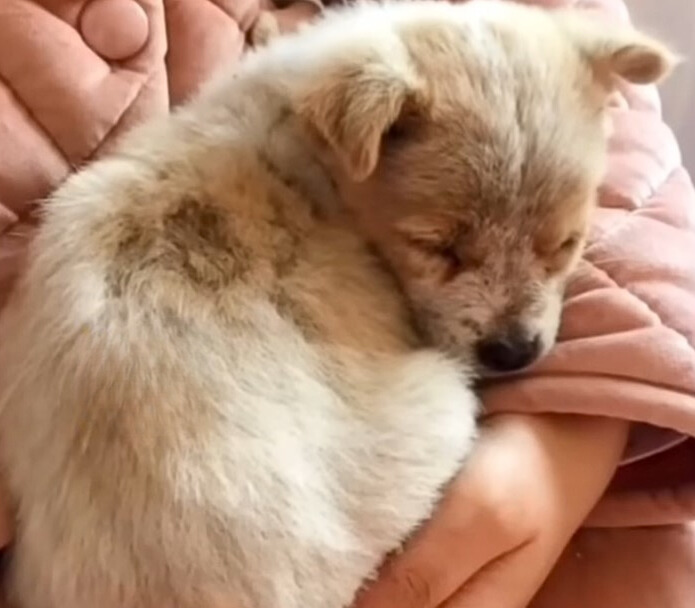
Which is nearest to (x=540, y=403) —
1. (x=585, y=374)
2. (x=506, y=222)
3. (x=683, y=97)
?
(x=585, y=374)

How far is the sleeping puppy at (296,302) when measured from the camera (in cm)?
102

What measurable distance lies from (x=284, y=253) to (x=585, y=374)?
28cm

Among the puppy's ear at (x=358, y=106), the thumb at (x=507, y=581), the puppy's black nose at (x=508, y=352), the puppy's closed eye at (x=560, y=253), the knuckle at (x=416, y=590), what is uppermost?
the puppy's ear at (x=358, y=106)

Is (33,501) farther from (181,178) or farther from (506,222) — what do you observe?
(506,222)

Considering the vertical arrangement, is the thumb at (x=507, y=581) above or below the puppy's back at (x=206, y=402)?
below

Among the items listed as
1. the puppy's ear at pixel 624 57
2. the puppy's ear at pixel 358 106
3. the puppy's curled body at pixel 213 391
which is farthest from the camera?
the puppy's ear at pixel 624 57

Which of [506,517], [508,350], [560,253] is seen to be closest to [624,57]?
[560,253]

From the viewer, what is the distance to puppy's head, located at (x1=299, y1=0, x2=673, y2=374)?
45.1 inches

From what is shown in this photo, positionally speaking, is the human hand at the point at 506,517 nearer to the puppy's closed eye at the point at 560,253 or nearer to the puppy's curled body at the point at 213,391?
the puppy's curled body at the point at 213,391

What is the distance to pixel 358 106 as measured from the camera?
1.12 metres

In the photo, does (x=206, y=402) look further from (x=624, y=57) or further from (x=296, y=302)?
(x=624, y=57)

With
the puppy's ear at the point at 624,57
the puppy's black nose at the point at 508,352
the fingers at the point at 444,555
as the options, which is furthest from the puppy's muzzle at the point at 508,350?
the puppy's ear at the point at 624,57

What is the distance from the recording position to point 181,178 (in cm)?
116

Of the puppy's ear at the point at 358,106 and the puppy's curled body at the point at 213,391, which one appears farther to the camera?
the puppy's ear at the point at 358,106
